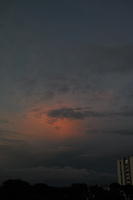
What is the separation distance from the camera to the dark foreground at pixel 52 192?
95306mm

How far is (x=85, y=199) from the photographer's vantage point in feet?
446

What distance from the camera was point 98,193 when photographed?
13275 centimetres

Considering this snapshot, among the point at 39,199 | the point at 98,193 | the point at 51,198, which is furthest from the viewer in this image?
the point at 98,193

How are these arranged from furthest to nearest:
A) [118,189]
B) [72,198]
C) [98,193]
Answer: [118,189] → [98,193] → [72,198]

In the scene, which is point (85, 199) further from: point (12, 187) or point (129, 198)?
point (12, 187)

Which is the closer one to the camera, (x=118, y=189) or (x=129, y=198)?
(x=129, y=198)

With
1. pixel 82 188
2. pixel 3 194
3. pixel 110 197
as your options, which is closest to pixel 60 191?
pixel 82 188

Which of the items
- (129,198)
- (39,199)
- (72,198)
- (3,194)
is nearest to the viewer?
(3,194)

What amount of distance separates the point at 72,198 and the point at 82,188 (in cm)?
1577

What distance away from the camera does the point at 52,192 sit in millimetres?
120250

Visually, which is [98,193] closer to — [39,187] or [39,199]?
[39,187]

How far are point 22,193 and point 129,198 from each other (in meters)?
76.1

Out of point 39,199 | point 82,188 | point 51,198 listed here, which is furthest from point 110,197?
point 39,199

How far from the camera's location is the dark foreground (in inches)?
3752
